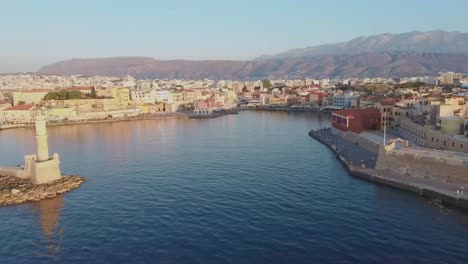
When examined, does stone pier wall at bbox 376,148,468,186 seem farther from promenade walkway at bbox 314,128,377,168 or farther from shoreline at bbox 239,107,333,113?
shoreline at bbox 239,107,333,113

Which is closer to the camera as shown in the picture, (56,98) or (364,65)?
(56,98)

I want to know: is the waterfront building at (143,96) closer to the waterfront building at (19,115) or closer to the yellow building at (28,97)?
the yellow building at (28,97)

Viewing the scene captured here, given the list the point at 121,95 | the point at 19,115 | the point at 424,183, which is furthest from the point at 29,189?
the point at 121,95

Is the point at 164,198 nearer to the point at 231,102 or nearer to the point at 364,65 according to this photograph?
the point at 231,102

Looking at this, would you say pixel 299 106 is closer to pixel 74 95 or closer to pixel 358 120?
pixel 74 95

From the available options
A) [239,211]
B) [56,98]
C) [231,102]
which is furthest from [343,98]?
[239,211]

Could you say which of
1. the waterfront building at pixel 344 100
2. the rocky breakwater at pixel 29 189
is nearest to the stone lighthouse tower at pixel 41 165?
the rocky breakwater at pixel 29 189
